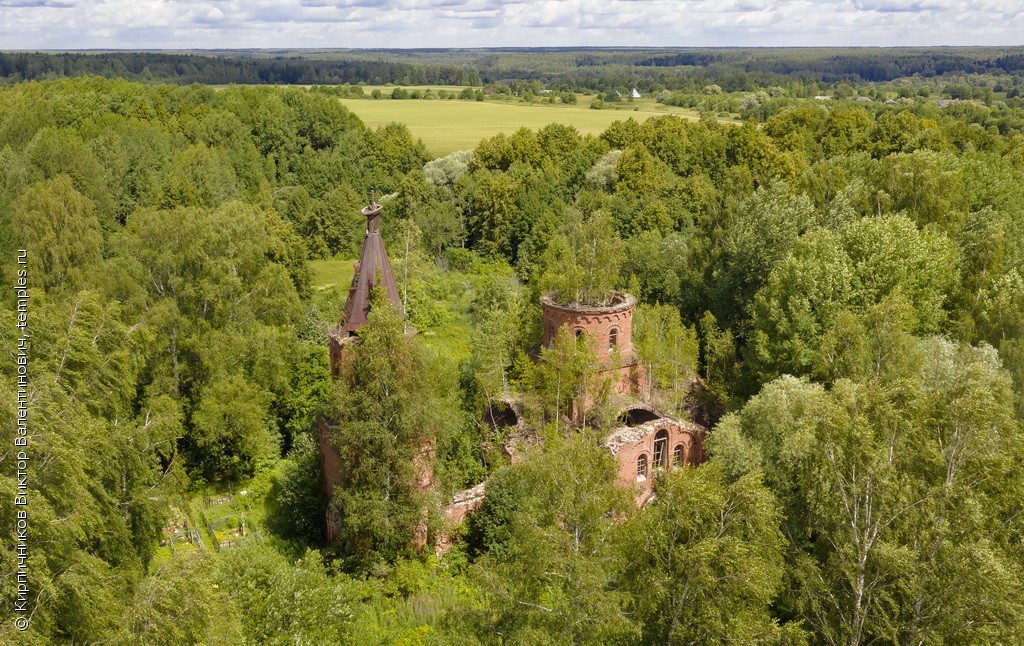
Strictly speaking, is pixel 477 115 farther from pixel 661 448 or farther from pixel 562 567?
pixel 562 567

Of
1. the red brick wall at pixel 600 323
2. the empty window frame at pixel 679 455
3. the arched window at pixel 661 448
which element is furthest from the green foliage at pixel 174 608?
the empty window frame at pixel 679 455

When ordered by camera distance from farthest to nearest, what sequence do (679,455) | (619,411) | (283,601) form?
(679,455), (619,411), (283,601)

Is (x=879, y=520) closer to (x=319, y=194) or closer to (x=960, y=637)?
(x=960, y=637)

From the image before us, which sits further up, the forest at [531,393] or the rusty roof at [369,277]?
the rusty roof at [369,277]

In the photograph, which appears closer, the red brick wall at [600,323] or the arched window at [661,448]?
the arched window at [661,448]

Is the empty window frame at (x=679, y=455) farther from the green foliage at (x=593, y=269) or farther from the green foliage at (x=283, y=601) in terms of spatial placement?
the green foliage at (x=283, y=601)

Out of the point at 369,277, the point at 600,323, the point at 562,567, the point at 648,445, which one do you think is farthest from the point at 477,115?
→ the point at 562,567

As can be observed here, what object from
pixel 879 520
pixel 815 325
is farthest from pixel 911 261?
pixel 879 520
